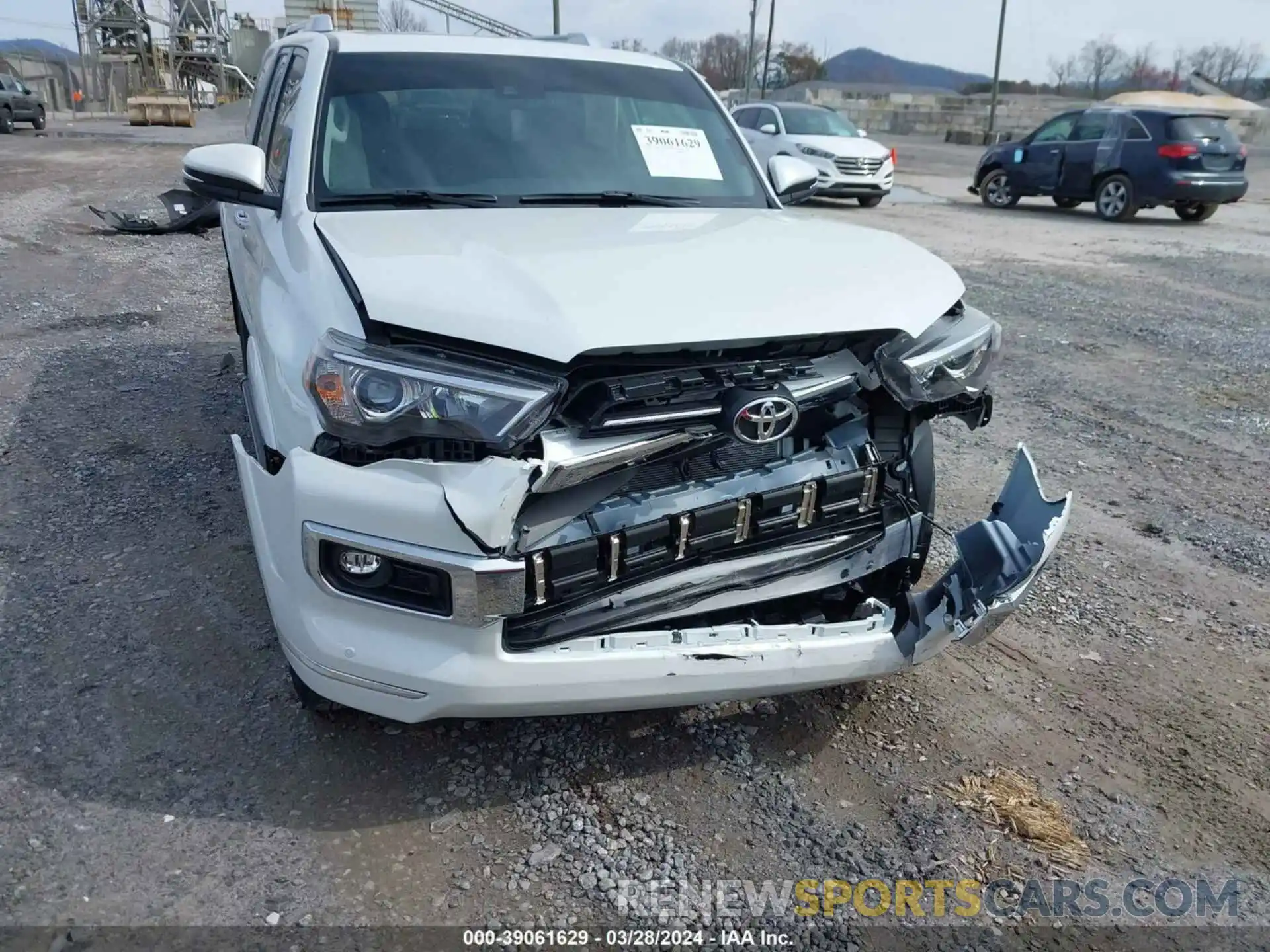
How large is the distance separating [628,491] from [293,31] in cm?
355

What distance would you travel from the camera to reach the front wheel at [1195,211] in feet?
48.0

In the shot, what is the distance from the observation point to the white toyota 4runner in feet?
6.95

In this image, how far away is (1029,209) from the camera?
1656 cm

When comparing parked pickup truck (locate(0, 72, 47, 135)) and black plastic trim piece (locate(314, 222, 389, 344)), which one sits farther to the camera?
parked pickup truck (locate(0, 72, 47, 135))

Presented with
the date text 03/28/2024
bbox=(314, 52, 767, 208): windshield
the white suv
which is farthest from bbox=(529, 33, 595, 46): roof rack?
the white suv

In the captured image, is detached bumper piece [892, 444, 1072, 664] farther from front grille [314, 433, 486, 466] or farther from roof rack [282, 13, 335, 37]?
roof rack [282, 13, 335, 37]

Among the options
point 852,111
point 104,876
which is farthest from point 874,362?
point 852,111

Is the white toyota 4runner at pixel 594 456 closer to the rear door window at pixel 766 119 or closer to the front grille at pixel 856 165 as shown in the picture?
the front grille at pixel 856 165

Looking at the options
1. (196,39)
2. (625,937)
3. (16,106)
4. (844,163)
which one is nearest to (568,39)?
(625,937)

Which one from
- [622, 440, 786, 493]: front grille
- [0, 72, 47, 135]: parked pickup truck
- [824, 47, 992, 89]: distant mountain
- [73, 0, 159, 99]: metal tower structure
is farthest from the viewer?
[824, 47, 992, 89]: distant mountain

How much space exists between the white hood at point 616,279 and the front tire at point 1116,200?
1365 centimetres

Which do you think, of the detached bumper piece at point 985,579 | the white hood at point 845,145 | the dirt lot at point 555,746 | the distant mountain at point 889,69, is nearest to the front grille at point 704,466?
the dirt lot at point 555,746

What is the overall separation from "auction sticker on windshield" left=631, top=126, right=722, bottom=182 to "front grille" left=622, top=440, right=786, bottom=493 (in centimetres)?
159

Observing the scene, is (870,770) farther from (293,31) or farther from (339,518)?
(293,31)
